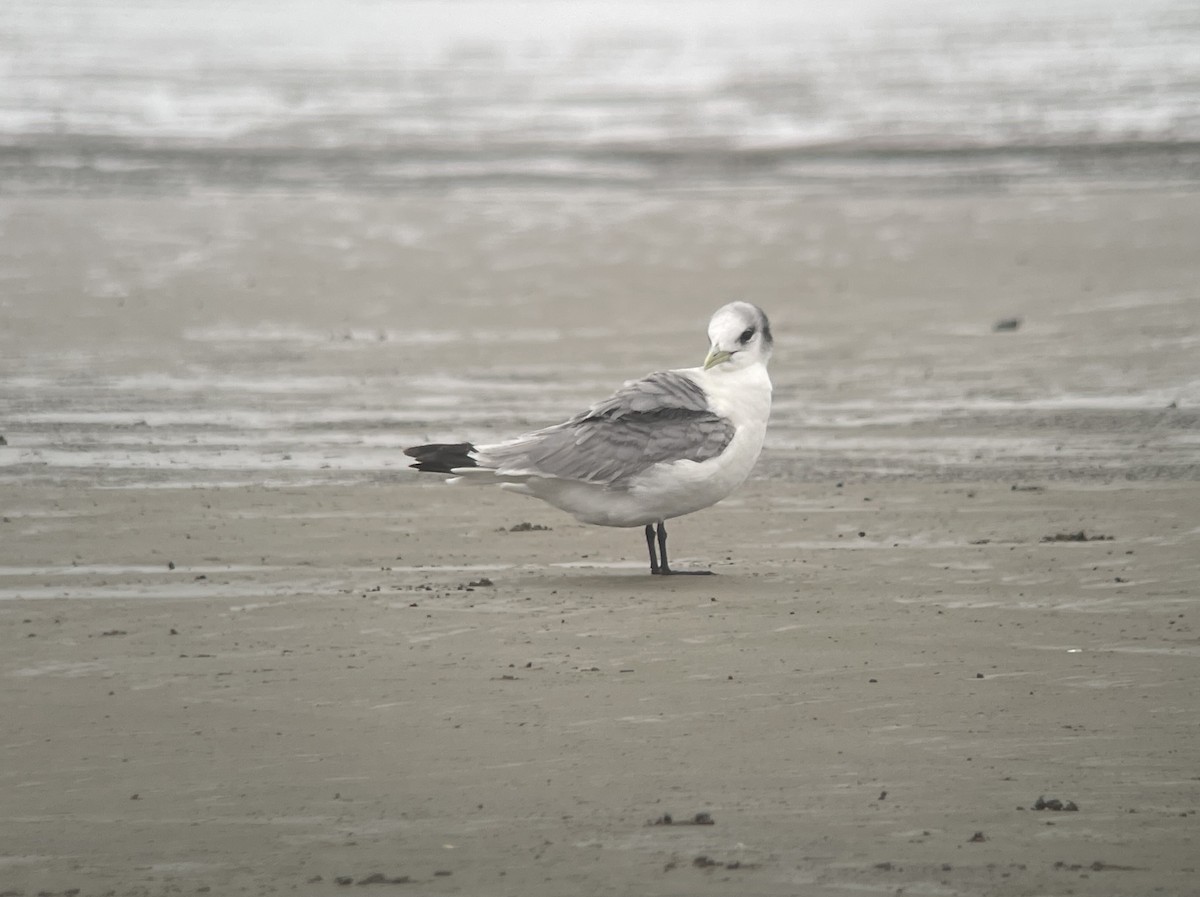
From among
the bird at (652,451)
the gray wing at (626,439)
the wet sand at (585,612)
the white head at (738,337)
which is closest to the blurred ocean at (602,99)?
the wet sand at (585,612)

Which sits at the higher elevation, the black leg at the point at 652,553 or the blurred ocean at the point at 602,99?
the blurred ocean at the point at 602,99

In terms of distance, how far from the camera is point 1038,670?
5.88 metres

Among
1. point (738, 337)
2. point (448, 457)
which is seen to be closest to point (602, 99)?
point (738, 337)

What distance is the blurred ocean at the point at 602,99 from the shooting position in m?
20.9

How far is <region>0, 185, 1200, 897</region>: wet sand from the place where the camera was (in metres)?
4.57

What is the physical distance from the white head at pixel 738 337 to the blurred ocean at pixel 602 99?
12.3 metres

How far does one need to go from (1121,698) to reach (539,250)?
36.1 feet

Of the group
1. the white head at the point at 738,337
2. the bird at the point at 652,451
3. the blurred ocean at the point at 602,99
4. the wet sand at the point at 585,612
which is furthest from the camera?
the blurred ocean at the point at 602,99

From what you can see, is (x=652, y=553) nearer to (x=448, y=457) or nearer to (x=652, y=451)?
(x=652, y=451)

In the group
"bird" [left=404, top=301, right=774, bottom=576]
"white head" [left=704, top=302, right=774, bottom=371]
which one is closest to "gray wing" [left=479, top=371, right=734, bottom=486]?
"bird" [left=404, top=301, right=774, bottom=576]

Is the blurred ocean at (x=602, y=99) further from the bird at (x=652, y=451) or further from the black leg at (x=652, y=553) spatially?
the black leg at (x=652, y=553)

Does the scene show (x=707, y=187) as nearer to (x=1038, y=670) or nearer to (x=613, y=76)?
(x=613, y=76)

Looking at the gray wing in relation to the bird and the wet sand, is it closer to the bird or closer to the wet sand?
the bird

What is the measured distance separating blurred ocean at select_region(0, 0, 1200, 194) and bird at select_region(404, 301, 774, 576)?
40.7 ft
